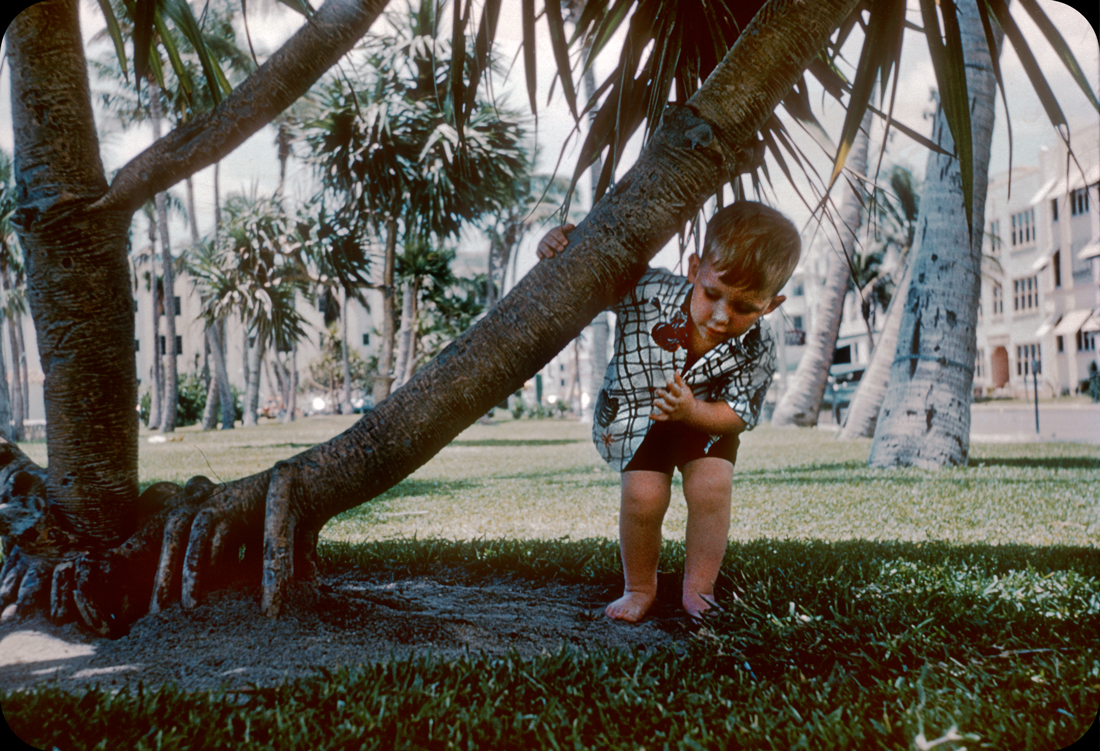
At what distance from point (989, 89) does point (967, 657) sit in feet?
16.8

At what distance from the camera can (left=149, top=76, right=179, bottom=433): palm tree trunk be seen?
2.82 metres

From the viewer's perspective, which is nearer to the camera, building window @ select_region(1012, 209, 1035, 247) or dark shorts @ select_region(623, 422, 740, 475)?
dark shorts @ select_region(623, 422, 740, 475)

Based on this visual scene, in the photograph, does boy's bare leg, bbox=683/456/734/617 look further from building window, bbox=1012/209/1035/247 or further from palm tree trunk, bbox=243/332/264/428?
building window, bbox=1012/209/1035/247

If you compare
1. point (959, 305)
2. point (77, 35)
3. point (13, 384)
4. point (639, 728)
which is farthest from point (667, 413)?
point (959, 305)

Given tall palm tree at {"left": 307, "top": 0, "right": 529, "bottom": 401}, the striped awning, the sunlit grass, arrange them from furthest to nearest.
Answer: tall palm tree at {"left": 307, "top": 0, "right": 529, "bottom": 401} → the striped awning → the sunlit grass

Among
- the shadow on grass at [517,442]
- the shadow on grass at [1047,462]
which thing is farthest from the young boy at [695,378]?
the shadow on grass at [517,442]

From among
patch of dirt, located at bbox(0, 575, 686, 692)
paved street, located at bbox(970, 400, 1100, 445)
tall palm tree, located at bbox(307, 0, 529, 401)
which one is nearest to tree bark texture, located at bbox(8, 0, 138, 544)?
patch of dirt, located at bbox(0, 575, 686, 692)

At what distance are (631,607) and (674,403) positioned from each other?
2.00 feet

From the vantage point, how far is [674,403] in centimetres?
165

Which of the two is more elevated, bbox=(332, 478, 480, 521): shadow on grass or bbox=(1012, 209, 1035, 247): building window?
bbox=(1012, 209, 1035, 247): building window

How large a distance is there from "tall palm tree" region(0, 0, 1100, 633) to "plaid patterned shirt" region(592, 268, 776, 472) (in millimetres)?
143

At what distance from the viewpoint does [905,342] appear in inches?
227

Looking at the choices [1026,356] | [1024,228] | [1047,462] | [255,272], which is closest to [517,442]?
[1047,462]

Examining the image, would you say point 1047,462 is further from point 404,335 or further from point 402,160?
point 404,335
